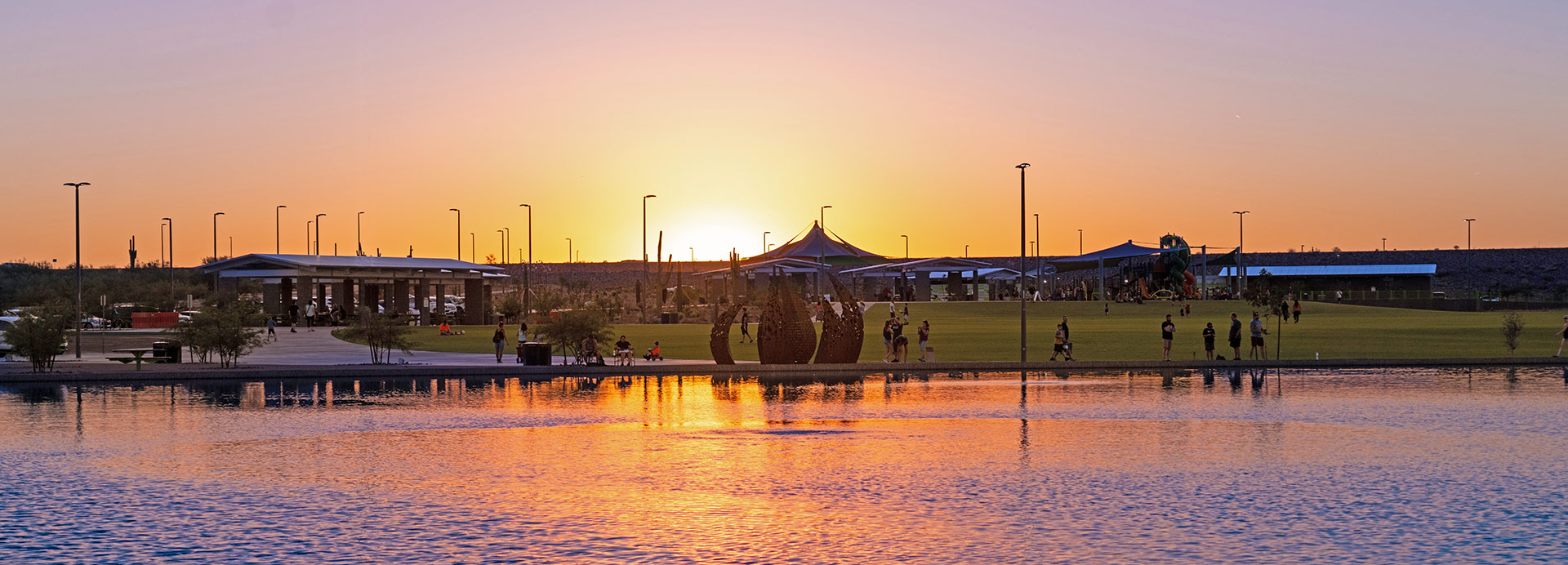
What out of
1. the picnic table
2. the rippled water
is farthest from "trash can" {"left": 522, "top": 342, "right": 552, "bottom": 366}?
the picnic table

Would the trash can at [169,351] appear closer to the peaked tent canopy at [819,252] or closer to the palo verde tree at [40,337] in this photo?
the palo verde tree at [40,337]

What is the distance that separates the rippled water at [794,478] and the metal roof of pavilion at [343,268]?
1672 inches

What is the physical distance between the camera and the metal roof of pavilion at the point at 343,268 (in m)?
66.7

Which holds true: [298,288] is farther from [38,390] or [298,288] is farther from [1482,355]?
[1482,355]

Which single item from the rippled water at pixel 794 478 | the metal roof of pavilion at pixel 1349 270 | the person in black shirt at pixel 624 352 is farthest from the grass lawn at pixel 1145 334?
the metal roof of pavilion at pixel 1349 270

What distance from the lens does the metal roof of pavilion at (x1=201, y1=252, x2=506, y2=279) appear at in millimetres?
66688

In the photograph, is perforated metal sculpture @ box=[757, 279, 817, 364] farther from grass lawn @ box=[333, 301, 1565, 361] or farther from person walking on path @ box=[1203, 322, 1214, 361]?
person walking on path @ box=[1203, 322, 1214, 361]

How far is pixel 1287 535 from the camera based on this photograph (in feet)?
37.0

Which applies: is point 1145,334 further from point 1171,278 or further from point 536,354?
point 1171,278

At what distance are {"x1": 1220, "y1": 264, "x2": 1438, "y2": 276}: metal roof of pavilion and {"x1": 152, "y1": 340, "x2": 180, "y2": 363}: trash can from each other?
88611 millimetres

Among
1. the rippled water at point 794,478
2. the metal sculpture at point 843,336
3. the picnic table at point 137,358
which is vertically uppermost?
the metal sculpture at point 843,336

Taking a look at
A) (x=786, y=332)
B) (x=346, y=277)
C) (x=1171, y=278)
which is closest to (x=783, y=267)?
(x=1171, y=278)

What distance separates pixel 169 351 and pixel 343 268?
32799 millimetres

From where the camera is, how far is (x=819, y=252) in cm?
9856
